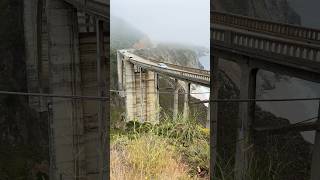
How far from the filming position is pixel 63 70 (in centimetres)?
185

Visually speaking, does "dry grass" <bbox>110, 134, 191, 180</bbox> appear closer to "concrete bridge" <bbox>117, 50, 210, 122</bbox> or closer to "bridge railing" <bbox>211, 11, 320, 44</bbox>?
"concrete bridge" <bbox>117, 50, 210, 122</bbox>

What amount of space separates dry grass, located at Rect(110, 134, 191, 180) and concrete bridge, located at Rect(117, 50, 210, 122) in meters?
0.12

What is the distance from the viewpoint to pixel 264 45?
5.93ft

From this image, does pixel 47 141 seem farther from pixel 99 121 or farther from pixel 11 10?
pixel 11 10

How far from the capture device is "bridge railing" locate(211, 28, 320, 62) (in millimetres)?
1741

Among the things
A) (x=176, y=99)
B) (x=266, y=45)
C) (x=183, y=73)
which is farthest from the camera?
(x=176, y=99)

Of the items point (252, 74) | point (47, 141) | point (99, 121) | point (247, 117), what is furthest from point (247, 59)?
point (47, 141)

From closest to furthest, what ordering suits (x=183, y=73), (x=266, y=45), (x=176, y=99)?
(x=266, y=45) → (x=183, y=73) → (x=176, y=99)

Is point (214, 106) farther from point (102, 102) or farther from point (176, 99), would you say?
point (102, 102)

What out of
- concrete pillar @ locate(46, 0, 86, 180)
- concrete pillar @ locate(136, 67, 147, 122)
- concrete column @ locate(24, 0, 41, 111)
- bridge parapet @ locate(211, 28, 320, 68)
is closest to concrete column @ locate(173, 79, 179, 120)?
concrete pillar @ locate(136, 67, 147, 122)

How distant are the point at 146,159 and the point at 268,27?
0.78 m

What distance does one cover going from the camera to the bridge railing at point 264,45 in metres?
1.74

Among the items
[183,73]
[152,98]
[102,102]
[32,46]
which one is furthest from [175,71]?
[32,46]

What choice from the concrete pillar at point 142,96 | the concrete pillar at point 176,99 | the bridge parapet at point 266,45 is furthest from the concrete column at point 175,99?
the bridge parapet at point 266,45
